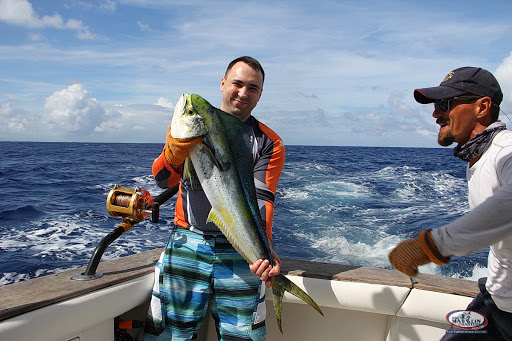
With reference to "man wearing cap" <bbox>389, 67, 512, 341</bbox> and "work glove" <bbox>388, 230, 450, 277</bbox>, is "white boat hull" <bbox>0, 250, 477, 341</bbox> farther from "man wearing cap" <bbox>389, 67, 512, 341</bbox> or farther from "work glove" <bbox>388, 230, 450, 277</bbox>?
"work glove" <bbox>388, 230, 450, 277</bbox>

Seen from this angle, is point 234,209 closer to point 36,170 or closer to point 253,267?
point 253,267

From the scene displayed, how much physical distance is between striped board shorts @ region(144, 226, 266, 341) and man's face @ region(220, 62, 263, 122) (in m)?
0.78

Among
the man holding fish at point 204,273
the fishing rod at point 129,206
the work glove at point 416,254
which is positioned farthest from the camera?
the fishing rod at point 129,206

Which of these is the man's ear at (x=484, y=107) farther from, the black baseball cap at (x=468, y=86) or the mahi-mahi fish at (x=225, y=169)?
the mahi-mahi fish at (x=225, y=169)

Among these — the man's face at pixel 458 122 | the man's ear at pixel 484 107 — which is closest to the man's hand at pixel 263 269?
the man's face at pixel 458 122

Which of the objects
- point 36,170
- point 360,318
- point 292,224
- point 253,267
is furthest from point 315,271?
point 36,170

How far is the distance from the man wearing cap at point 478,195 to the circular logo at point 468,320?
0.09ft

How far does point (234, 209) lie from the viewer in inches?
78.1

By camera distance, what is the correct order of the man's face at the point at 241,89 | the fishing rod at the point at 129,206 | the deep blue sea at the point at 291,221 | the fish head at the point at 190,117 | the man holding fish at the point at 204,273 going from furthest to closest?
the deep blue sea at the point at 291,221 → the fishing rod at the point at 129,206 → the man's face at the point at 241,89 → the man holding fish at the point at 204,273 → the fish head at the point at 190,117

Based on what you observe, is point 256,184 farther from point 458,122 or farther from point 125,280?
point 458,122

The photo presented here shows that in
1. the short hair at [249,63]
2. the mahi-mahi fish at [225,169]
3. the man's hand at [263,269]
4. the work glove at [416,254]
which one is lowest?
the man's hand at [263,269]

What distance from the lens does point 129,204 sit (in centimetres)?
250

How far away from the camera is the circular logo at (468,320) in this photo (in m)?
2.03

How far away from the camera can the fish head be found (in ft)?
5.93
